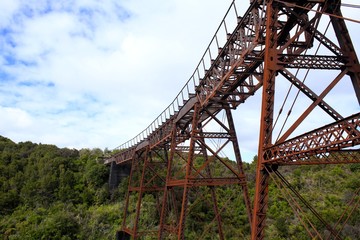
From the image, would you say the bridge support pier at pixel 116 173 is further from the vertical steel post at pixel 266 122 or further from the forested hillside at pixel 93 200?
the vertical steel post at pixel 266 122

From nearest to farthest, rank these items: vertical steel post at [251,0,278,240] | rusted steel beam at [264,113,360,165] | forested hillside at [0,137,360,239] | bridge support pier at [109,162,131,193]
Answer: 1. rusted steel beam at [264,113,360,165]
2. vertical steel post at [251,0,278,240]
3. forested hillside at [0,137,360,239]
4. bridge support pier at [109,162,131,193]

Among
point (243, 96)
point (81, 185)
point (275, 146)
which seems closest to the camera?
point (275, 146)

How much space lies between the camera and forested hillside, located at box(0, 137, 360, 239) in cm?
2053

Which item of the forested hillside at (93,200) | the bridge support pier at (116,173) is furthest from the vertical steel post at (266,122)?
the bridge support pier at (116,173)

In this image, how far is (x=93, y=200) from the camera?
3003 centimetres

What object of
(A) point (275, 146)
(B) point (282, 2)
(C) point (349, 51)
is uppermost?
(B) point (282, 2)

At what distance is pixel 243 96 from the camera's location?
11195 mm

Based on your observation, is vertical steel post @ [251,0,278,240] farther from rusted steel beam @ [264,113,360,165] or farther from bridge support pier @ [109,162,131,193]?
bridge support pier @ [109,162,131,193]

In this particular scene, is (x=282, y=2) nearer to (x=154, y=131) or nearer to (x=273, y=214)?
(x=154, y=131)

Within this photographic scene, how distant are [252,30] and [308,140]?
4.19m

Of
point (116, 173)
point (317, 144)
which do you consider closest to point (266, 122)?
point (317, 144)

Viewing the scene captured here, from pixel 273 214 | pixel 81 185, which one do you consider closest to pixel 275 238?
pixel 273 214

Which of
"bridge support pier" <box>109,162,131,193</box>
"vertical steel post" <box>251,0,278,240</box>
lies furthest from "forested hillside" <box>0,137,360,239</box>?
"vertical steel post" <box>251,0,278,240</box>

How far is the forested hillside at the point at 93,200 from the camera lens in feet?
67.4
